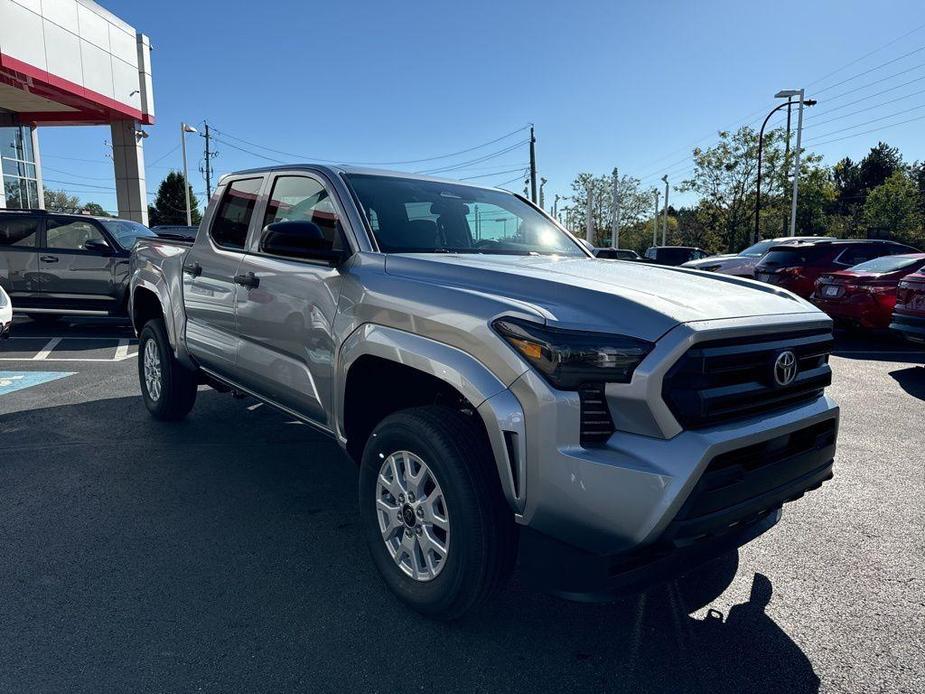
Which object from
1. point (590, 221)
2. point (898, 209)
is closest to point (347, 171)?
point (590, 221)

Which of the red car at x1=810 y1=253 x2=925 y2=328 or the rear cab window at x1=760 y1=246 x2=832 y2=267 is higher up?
the rear cab window at x1=760 y1=246 x2=832 y2=267

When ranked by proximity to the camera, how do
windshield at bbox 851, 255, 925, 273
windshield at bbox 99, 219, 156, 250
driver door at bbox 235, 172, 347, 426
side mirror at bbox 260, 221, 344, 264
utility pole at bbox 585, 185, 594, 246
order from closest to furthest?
side mirror at bbox 260, 221, 344, 264 → driver door at bbox 235, 172, 347, 426 → windshield at bbox 851, 255, 925, 273 → windshield at bbox 99, 219, 156, 250 → utility pole at bbox 585, 185, 594, 246

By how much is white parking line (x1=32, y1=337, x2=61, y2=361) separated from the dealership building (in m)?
10.1

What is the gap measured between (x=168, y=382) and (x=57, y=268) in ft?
23.4

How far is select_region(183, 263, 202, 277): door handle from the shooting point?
453cm

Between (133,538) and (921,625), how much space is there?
363cm

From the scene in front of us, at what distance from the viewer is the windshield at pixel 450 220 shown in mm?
3415

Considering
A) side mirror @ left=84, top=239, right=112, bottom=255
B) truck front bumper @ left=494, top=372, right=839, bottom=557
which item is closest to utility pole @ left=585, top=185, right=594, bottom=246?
side mirror @ left=84, top=239, right=112, bottom=255

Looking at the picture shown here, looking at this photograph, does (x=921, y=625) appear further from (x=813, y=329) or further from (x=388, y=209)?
(x=388, y=209)

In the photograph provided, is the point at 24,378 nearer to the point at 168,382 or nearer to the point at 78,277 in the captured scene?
the point at 168,382

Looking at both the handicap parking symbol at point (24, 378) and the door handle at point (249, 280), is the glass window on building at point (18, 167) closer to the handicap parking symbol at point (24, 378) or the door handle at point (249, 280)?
the handicap parking symbol at point (24, 378)

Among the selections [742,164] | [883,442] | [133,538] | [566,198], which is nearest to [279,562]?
[133,538]

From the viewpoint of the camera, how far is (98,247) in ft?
34.9

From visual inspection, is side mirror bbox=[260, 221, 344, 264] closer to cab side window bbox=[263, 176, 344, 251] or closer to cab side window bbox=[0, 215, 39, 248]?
cab side window bbox=[263, 176, 344, 251]
